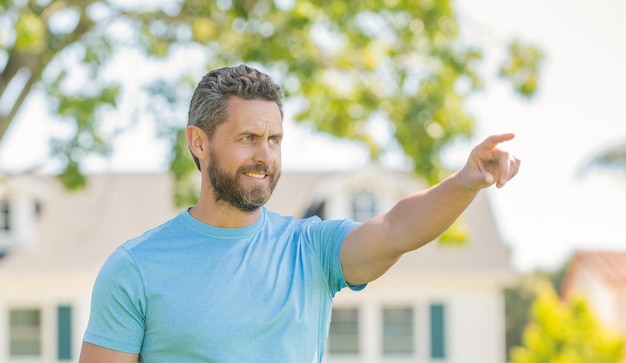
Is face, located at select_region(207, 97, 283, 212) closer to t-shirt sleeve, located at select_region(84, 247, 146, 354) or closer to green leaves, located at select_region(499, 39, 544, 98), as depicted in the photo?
t-shirt sleeve, located at select_region(84, 247, 146, 354)

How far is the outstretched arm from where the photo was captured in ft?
8.45

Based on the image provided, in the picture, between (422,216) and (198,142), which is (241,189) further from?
(422,216)

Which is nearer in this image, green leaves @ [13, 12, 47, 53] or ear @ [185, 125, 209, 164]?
ear @ [185, 125, 209, 164]

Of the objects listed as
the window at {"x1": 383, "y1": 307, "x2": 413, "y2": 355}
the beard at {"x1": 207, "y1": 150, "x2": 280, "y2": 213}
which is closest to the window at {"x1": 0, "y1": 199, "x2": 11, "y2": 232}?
the window at {"x1": 383, "y1": 307, "x2": 413, "y2": 355}

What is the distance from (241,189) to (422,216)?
52 centimetres

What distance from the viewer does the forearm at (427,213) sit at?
2.63m

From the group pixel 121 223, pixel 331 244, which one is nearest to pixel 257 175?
pixel 331 244

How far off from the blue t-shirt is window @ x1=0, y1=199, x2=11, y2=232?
2130 cm

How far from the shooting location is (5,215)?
23.3 m

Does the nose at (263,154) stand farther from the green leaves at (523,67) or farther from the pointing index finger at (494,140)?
the green leaves at (523,67)

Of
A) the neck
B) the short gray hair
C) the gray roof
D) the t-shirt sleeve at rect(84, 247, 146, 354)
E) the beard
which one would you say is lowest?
the t-shirt sleeve at rect(84, 247, 146, 354)

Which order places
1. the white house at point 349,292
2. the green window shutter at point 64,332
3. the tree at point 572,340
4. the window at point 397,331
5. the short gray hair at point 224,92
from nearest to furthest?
the short gray hair at point 224,92
the green window shutter at point 64,332
the white house at point 349,292
the window at point 397,331
the tree at point 572,340

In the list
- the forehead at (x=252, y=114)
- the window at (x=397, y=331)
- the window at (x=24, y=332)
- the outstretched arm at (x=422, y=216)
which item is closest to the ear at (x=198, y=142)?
the forehead at (x=252, y=114)

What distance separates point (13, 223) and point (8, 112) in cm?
1149
